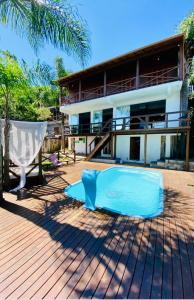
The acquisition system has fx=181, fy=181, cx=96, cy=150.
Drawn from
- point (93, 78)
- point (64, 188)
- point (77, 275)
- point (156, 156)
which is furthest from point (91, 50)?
point (93, 78)

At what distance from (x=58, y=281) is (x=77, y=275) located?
0.25 m

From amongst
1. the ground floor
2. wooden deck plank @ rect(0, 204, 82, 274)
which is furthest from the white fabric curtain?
the ground floor

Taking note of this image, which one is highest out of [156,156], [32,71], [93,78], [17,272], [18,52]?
[93,78]

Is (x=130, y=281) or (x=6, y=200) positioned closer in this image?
(x=130, y=281)

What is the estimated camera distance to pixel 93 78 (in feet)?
58.3

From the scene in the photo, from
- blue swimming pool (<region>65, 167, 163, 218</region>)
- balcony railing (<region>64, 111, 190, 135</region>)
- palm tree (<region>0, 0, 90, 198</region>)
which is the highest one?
palm tree (<region>0, 0, 90, 198</region>)

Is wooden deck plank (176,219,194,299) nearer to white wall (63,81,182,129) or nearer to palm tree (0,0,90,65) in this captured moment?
palm tree (0,0,90,65)

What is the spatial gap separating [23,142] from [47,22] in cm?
350

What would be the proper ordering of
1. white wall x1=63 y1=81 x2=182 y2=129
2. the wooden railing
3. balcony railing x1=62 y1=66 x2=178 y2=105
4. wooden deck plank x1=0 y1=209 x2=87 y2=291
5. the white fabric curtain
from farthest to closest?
balcony railing x1=62 y1=66 x2=178 y2=105
the wooden railing
white wall x1=63 y1=81 x2=182 y2=129
the white fabric curtain
wooden deck plank x1=0 y1=209 x2=87 y2=291

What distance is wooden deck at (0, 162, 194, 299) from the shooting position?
2176 mm

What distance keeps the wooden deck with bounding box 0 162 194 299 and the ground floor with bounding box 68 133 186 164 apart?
804 centimetres

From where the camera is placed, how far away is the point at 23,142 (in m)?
6.02

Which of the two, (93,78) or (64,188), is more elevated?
(93,78)

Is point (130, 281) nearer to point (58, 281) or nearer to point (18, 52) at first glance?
point (58, 281)
